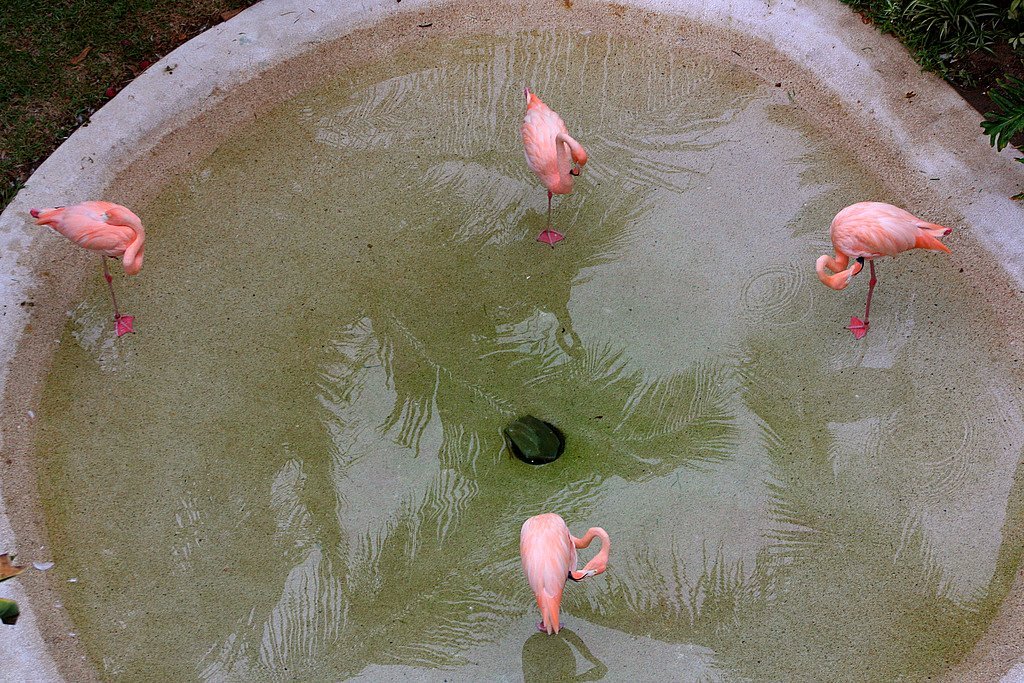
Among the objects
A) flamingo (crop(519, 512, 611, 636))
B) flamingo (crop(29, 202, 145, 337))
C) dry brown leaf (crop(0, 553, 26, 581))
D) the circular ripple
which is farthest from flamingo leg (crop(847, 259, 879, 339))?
dry brown leaf (crop(0, 553, 26, 581))

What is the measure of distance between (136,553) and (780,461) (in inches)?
94.6

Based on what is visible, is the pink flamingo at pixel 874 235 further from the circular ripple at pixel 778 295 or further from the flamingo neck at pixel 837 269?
the circular ripple at pixel 778 295

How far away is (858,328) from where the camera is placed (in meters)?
3.45

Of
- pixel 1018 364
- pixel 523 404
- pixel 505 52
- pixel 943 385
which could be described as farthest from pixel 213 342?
pixel 1018 364

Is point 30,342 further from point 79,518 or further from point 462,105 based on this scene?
point 462,105

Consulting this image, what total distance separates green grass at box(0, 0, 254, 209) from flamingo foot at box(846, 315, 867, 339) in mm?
3126

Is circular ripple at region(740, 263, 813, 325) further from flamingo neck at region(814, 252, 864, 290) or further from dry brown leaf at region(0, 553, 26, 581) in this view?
dry brown leaf at region(0, 553, 26, 581)

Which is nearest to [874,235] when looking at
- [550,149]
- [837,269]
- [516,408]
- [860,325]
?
[837,269]

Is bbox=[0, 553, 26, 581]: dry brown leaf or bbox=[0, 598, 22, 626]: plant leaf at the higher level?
bbox=[0, 553, 26, 581]: dry brown leaf

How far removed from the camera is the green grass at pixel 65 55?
387 centimetres

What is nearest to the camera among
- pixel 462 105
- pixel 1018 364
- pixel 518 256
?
pixel 1018 364

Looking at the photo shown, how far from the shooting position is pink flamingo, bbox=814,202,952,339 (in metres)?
3.15

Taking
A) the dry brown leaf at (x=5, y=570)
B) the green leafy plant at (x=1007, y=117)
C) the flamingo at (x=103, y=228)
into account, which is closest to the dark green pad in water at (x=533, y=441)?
the flamingo at (x=103, y=228)

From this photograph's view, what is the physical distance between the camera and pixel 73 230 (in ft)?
10.6
